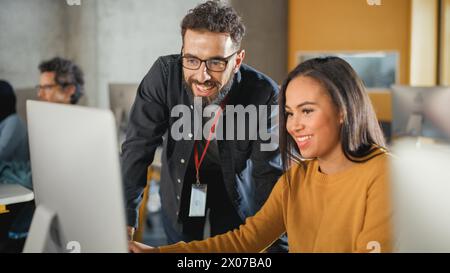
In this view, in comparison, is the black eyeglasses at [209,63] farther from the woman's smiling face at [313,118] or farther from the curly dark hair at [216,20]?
the woman's smiling face at [313,118]

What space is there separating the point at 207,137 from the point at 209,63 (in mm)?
260

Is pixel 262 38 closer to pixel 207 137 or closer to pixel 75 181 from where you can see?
pixel 207 137

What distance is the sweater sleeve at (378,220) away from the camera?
146 centimetres

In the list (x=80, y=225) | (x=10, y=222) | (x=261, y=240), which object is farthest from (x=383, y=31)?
(x=10, y=222)

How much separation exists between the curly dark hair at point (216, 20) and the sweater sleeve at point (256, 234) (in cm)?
54

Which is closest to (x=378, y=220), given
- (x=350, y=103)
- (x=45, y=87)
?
(x=350, y=103)

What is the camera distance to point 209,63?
6.05 feet

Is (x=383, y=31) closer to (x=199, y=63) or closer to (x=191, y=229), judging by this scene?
(x=199, y=63)

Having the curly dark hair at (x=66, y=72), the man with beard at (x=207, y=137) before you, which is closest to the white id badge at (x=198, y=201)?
the man with beard at (x=207, y=137)

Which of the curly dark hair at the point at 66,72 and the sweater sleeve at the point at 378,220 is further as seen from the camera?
the curly dark hair at the point at 66,72

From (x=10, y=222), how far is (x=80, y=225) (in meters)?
1.53

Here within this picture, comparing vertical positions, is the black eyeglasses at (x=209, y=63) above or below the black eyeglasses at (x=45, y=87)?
above

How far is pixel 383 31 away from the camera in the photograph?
2.09 meters

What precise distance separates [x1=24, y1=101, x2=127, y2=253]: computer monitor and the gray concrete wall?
0.81 metres
